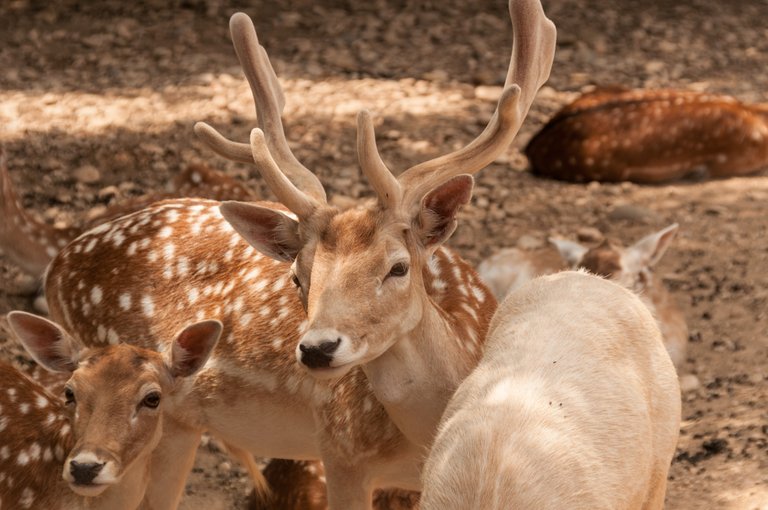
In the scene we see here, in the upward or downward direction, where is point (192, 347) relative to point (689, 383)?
upward

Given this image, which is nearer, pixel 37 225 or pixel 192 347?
pixel 192 347

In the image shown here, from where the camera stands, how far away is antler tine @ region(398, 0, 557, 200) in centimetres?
423

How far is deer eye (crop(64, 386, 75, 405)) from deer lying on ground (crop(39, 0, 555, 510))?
1.86 ft

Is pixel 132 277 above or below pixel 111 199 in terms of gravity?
above

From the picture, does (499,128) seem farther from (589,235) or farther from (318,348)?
(589,235)

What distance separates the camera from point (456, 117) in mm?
9117

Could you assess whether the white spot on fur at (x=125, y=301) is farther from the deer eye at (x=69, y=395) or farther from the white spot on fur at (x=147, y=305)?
the deer eye at (x=69, y=395)

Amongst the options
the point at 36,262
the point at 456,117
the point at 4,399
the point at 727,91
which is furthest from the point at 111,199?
the point at 727,91

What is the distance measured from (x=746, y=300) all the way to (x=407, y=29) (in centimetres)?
470

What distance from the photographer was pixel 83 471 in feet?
13.8

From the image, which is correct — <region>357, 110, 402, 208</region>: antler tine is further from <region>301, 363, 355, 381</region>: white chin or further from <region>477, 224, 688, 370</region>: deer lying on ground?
<region>477, 224, 688, 370</region>: deer lying on ground

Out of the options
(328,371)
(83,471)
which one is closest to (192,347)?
(83,471)

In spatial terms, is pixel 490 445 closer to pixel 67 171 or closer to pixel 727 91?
pixel 67 171

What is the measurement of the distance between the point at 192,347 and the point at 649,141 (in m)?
4.68
